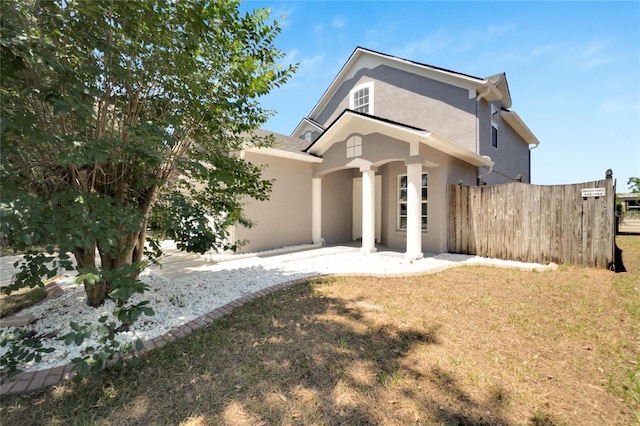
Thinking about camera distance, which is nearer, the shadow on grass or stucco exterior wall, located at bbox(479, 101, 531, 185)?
the shadow on grass

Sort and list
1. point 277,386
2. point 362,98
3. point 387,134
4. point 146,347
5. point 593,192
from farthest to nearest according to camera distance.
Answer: point 362,98, point 387,134, point 593,192, point 146,347, point 277,386

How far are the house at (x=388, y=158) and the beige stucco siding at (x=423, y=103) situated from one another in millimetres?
42

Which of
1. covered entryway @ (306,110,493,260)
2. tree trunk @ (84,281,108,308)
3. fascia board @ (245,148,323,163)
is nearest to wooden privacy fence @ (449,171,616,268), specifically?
covered entryway @ (306,110,493,260)


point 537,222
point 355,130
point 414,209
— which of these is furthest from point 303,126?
point 537,222

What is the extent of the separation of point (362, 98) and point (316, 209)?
22.4 feet

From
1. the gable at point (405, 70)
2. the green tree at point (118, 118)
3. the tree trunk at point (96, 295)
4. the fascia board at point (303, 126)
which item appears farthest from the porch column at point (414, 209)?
the fascia board at point (303, 126)

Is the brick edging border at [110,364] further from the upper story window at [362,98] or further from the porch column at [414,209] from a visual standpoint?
the upper story window at [362,98]

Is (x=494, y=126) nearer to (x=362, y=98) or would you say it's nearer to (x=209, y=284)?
(x=362, y=98)

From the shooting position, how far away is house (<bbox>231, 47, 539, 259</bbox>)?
8.52m

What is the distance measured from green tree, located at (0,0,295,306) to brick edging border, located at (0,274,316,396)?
2.99 ft

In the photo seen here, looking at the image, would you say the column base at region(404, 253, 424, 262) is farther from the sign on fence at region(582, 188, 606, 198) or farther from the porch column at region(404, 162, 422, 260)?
the sign on fence at region(582, 188, 606, 198)

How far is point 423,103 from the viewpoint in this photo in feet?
39.2

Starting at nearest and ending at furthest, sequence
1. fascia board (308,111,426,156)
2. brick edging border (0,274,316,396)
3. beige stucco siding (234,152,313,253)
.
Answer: brick edging border (0,274,316,396)
fascia board (308,111,426,156)
beige stucco siding (234,152,313,253)

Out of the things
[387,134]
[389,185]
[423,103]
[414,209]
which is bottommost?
[414,209]
